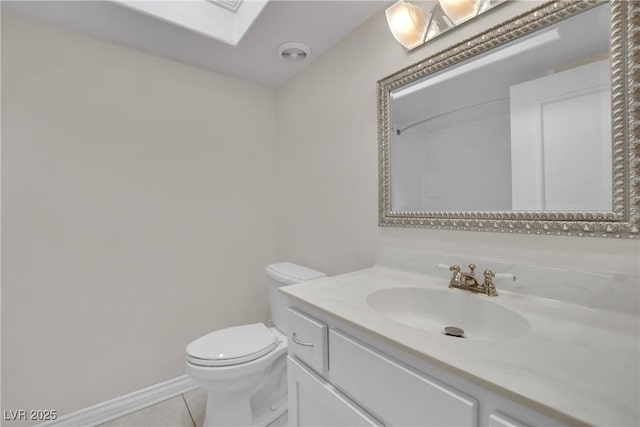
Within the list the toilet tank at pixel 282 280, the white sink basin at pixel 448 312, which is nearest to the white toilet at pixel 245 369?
the toilet tank at pixel 282 280

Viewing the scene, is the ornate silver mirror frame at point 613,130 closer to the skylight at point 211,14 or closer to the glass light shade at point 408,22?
the glass light shade at point 408,22

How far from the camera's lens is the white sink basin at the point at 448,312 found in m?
0.83

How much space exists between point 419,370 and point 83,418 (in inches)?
72.5

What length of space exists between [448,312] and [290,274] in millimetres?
883

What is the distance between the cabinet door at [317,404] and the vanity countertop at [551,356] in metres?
0.24

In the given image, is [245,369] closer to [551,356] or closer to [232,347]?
[232,347]

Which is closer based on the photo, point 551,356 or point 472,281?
point 551,356

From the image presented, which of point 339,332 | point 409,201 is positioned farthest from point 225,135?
point 339,332

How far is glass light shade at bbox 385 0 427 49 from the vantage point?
1.14 meters

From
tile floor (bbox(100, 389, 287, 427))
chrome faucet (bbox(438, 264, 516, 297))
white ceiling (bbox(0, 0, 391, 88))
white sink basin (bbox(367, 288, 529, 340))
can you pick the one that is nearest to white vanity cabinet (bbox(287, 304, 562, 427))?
white sink basin (bbox(367, 288, 529, 340))

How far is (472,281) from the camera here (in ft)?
3.17

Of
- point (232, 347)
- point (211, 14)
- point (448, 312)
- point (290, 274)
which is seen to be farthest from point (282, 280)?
point (211, 14)

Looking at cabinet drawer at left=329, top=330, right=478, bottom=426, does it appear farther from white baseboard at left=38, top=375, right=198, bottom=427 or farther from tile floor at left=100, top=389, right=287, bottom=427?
white baseboard at left=38, top=375, right=198, bottom=427

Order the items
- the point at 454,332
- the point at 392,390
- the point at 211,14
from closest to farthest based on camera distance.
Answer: the point at 392,390 → the point at 454,332 → the point at 211,14
